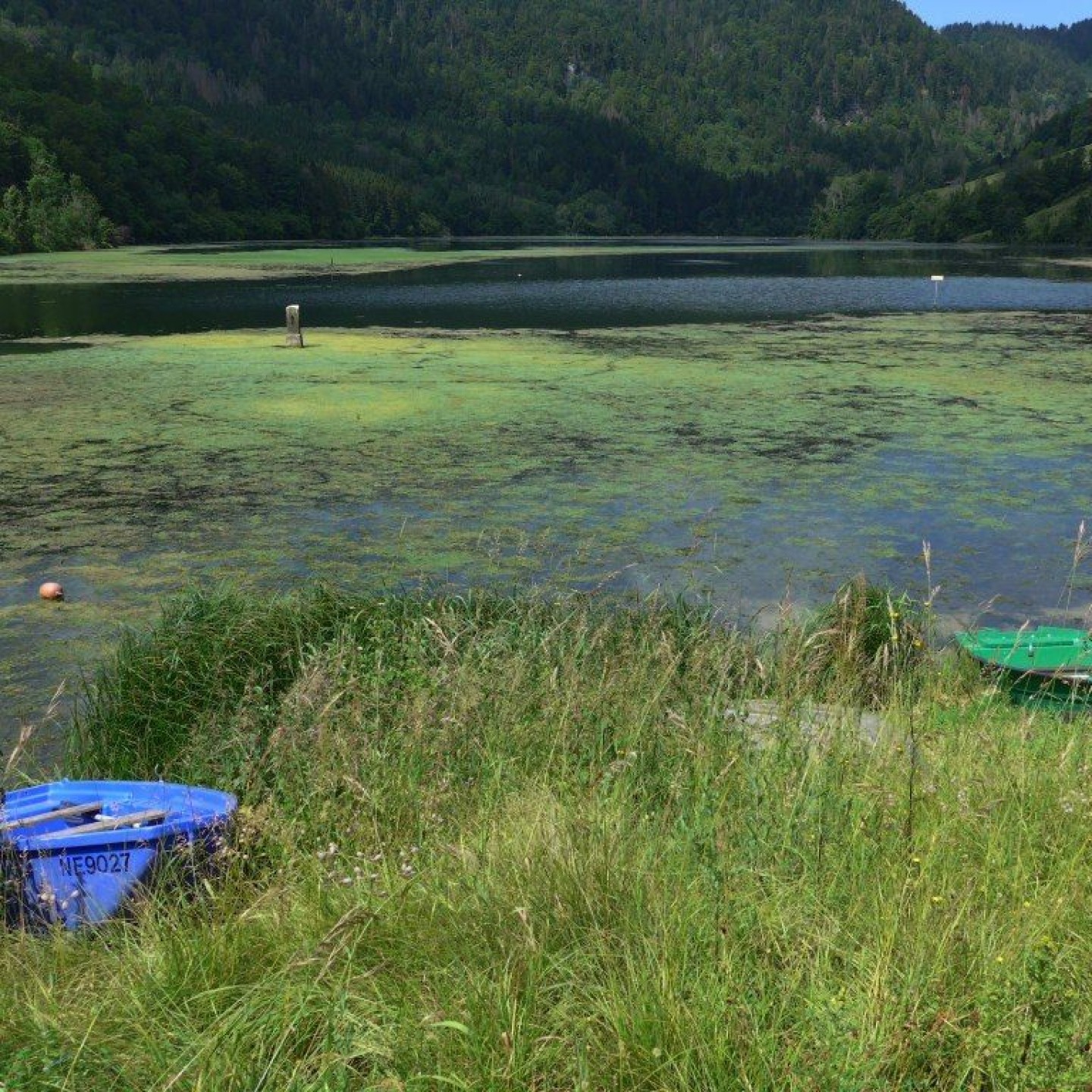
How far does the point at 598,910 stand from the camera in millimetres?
2973

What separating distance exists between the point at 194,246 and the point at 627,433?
73061 mm

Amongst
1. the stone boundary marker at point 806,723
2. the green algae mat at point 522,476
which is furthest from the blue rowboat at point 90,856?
the green algae mat at point 522,476

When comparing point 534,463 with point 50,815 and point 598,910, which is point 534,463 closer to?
point 50,815

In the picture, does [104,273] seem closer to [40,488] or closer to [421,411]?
[421,411]

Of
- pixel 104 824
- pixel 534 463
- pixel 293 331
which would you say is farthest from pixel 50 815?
pixel 293 331

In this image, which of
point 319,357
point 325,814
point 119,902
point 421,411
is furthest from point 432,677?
point 319,357

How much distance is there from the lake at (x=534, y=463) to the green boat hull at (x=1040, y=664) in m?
0.29

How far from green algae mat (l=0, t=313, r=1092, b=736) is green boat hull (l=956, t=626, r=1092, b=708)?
1.37 meters

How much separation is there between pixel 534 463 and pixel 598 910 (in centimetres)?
880

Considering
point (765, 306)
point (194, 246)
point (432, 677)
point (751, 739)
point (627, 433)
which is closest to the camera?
point (751, 739)

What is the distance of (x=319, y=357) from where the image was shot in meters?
19.9

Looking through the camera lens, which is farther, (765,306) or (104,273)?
(104,273)

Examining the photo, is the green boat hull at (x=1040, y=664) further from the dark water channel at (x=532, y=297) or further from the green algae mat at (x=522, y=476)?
the dark water channel at (x=532, y=297)

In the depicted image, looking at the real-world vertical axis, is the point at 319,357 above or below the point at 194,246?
below
